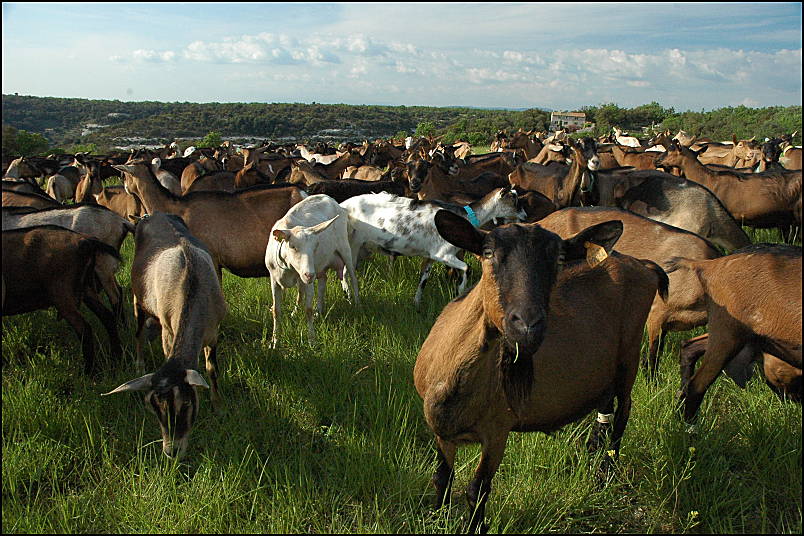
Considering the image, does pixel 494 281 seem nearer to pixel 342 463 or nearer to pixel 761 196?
pixel 342 463

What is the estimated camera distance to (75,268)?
16.3ft

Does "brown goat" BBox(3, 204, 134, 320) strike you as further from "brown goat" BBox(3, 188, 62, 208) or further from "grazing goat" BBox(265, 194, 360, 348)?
"grazing goat" BBox(265, 194, 360, 348)

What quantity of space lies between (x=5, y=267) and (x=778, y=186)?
11213mm

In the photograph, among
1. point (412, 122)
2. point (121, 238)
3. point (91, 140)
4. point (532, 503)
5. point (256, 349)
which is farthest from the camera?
point (412, 122)

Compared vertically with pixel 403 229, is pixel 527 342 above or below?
below

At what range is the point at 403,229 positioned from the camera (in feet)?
23.1

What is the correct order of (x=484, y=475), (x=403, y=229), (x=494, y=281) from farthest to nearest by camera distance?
(x=403, y=229) → (x=484, y=475) → (x=494, y=281)

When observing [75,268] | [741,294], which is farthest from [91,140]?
[741,294]

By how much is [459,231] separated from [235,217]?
5090mm

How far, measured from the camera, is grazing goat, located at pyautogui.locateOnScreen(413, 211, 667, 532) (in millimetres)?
2320

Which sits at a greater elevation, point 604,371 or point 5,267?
point 5,267

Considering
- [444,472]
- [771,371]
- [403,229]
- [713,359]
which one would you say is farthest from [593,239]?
[403,229]

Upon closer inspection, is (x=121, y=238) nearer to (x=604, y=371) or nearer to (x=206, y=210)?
(x=206, y=210)

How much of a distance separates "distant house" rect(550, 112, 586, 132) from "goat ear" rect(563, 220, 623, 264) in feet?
175
